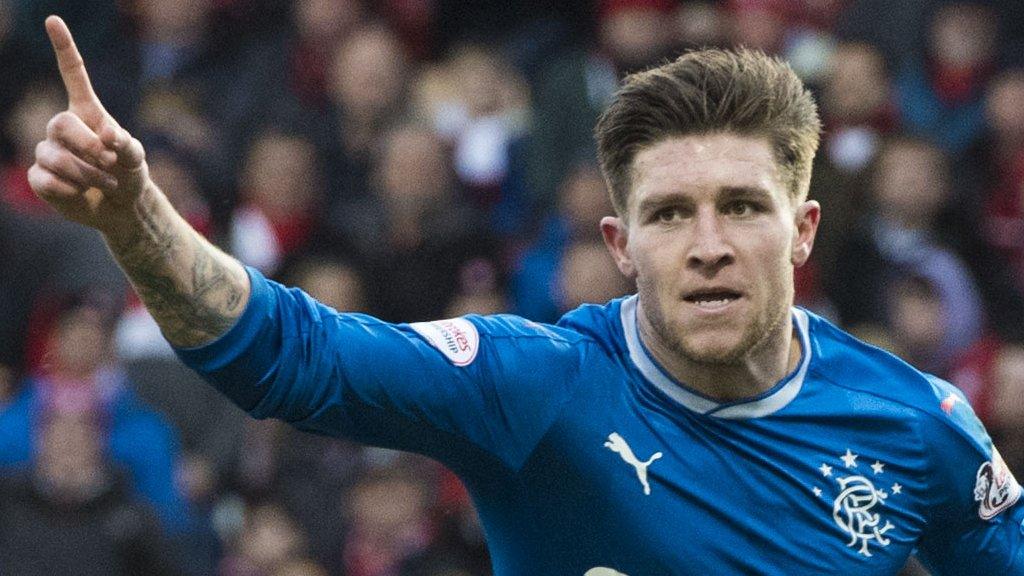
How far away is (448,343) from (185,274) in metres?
0.58

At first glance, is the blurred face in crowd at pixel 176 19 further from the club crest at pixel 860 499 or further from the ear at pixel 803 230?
the club crest at pixel 860 499

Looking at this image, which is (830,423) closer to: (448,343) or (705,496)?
(705,496)

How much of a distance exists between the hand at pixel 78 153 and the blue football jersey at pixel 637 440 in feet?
1.28

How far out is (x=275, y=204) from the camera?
902 cm

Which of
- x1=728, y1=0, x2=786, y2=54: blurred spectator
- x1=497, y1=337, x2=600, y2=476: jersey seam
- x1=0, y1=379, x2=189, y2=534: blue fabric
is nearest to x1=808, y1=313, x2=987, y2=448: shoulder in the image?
x1=497, y1=337, x2=600, y2=476: jersey seam

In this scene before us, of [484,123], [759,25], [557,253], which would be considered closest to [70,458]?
[557,253]

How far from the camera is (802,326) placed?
4.27 meters

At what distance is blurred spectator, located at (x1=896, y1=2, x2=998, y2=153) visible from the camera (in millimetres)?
9102

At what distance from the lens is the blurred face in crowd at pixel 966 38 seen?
913cm

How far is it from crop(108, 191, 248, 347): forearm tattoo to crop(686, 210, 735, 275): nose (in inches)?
36.4

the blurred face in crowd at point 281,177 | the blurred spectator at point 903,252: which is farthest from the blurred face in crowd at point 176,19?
the blurred spectator at point 903,252

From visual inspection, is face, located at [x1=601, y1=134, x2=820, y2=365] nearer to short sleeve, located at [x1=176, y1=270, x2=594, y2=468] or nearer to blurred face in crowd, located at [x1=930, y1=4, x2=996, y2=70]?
short sleeve, located at [x1=176, y1=270, x2=594, y2=468]

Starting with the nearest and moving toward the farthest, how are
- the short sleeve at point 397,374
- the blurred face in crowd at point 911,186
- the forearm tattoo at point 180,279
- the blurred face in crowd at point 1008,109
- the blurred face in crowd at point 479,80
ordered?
the forearm tattoo at point 180,279 → the short sleeve at point 397,374 → the blurred face in crowd at point 911,186 → the blurred face in crowd at point 1008,109 → the blurred face in crowd at point 479,80

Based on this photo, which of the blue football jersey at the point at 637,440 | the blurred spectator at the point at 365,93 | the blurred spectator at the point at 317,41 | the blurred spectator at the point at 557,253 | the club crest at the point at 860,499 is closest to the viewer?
the blue football jersey at the point at 637,440
